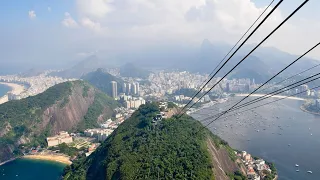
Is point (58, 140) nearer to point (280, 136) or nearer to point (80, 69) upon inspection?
point (280, 136)

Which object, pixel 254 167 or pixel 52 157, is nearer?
pixel 254 167

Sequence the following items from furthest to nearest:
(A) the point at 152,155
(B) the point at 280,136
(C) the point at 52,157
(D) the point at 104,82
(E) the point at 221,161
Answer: (D) the point at 104,82, (B) the point at 280,136, (C) the point at 52,157, (E) the point at 221,161, (A) the point at 152,155

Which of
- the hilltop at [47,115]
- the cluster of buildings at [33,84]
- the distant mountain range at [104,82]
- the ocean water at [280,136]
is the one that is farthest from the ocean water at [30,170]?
the distant mountain range at [104,82]

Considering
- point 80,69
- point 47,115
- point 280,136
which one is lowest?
point 280,136

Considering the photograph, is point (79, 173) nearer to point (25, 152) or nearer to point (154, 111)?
point (154, 111)

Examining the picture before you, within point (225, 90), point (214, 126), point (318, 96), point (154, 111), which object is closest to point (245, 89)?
point (225, 90)

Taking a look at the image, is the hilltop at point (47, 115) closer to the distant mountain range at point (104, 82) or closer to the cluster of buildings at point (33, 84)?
the distant mountain range at point (104, 82)

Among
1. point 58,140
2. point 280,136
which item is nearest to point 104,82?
point 58,140
